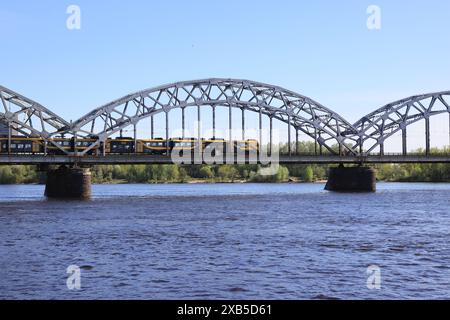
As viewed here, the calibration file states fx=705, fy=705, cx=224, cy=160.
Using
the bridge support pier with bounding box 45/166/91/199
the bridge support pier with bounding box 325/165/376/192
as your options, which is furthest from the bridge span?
the bridge support pier with bounding box 325/165/376/192

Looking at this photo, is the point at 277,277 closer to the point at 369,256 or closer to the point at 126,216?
Result: the point at 369,256

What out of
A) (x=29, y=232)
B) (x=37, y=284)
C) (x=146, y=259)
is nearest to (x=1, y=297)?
(x=37, y=284)

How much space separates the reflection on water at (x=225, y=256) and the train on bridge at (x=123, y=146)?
4058 centimetres

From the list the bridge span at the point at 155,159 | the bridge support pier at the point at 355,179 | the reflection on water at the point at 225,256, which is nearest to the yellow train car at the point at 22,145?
the bridge span at the point at 155,159

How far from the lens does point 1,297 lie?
24.4 meters

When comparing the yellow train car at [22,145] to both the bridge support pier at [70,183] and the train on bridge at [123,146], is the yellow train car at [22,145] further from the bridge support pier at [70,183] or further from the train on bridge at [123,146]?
the bridge support pier at [70,183]

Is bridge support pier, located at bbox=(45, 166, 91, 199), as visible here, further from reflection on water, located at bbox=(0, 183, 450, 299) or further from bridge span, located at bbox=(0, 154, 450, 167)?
reflection on water, located at bbox=(0, 183, 450, 299)

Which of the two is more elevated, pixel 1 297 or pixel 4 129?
pixel 4 129

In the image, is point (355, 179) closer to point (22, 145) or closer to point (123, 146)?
point (123, 146)

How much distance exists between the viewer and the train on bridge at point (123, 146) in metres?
98.2

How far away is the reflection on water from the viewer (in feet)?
84.8

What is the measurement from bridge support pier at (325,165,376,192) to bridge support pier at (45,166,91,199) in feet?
161

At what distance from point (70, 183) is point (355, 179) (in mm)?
52381
